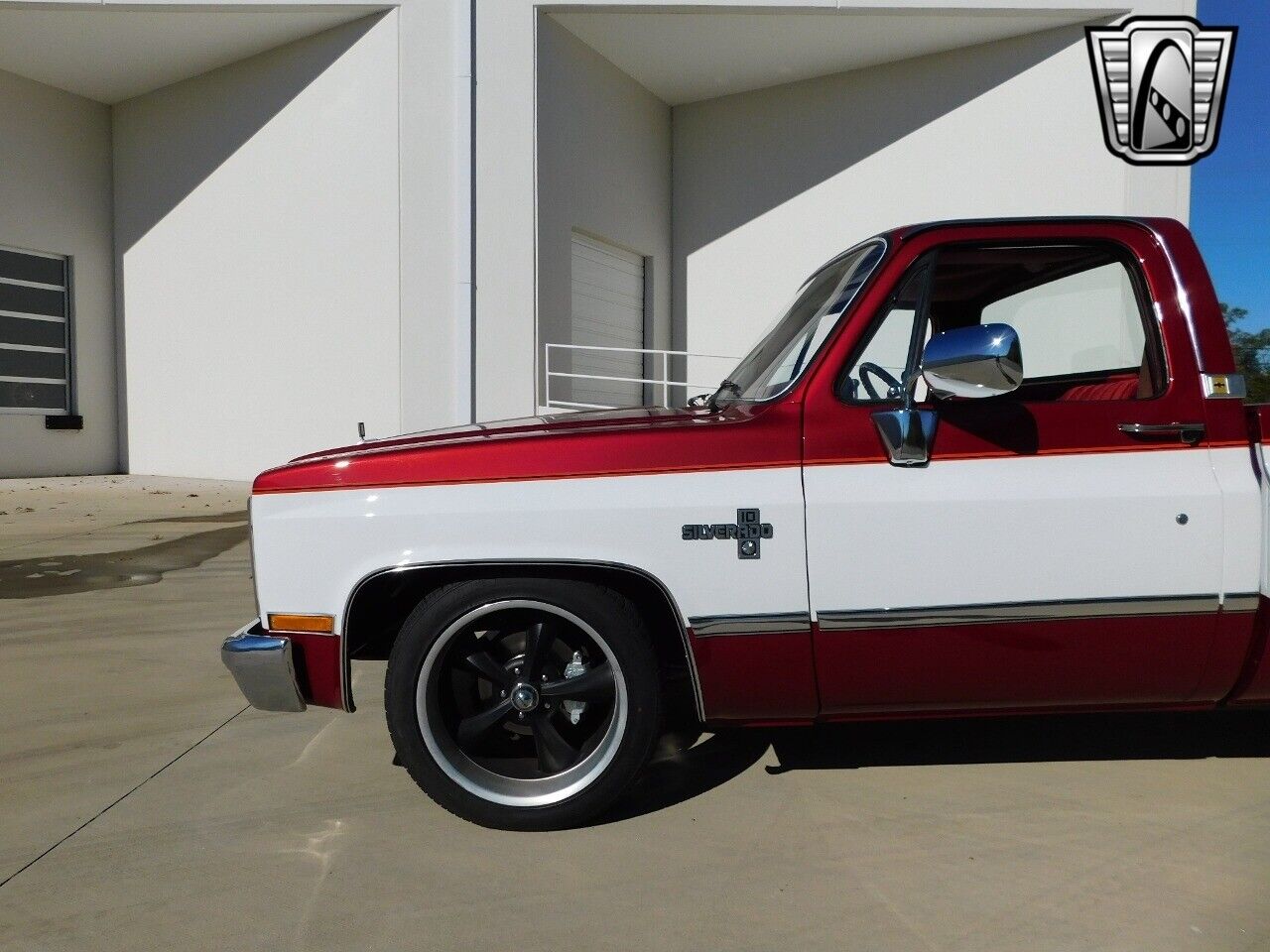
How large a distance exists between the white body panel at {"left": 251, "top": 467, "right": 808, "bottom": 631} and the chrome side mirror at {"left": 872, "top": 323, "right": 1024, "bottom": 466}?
1.02 feet

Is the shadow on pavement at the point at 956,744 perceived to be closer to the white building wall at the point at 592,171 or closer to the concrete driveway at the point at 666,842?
the concrete driveway at the point at 666,842

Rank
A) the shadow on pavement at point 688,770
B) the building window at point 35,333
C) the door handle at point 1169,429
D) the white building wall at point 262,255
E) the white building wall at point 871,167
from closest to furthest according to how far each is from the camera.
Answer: the door handle at point 1169,429 → the shadow on pavement at point 688,770 → the white building wall at point 262,255 → the white building wall at point 871,167 → the building window at point 35,333

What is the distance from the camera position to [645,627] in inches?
113

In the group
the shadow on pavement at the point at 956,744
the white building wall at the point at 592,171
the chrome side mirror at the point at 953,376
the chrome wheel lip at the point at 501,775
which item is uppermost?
the white building wall at the point at 592,171

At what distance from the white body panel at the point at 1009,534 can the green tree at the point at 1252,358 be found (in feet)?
1.63

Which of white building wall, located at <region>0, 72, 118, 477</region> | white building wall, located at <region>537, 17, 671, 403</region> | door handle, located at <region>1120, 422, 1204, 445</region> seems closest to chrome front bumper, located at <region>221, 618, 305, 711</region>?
door handle, located at <region>1120, 422, 1204, 445</region>

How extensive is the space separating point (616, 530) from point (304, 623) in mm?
938

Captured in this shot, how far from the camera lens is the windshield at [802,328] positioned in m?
3.10

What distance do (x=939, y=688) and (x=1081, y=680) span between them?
1.33 ft

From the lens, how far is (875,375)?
10.6 feet

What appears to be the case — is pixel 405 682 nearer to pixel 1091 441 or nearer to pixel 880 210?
pixel 1091 441

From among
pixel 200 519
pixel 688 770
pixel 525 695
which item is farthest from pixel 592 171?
pixel 525 695

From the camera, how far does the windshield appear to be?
310cm

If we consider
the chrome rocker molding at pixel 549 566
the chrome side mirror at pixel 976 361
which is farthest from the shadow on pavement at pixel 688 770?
the chrome side mirror at pixel 976 361
